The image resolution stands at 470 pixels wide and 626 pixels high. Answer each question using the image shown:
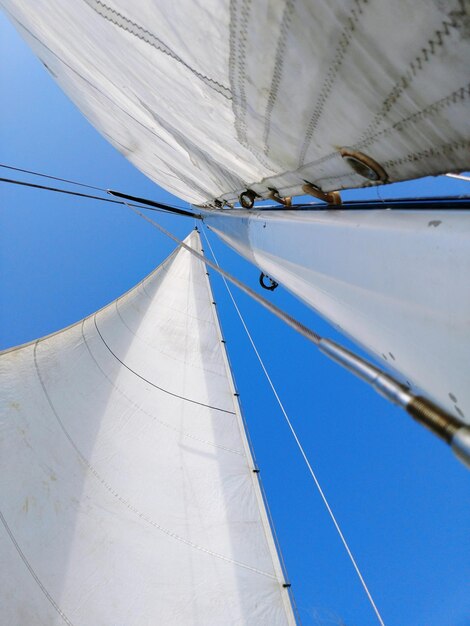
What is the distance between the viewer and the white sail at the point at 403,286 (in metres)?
0.78

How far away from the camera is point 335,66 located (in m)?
0.98

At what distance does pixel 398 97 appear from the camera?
36.5 inches

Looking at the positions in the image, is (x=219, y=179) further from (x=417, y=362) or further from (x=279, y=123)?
(x=417, y=362)

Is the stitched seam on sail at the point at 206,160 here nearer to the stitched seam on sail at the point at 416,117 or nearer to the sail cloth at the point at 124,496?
the stitched seam on sail at the point at 416,117

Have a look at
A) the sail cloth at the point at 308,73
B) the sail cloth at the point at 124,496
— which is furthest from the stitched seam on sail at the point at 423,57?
the sail cloth at the point at 124,496

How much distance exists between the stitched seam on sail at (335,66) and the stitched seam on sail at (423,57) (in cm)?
15

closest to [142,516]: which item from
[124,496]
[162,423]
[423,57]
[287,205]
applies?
[124,496]

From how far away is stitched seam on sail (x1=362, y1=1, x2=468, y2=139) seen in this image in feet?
2.01

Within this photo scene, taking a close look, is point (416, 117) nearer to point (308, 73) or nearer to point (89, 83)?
point (308, 73)

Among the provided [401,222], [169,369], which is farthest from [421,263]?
[169,369]

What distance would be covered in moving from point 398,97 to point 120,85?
2809 millimetres

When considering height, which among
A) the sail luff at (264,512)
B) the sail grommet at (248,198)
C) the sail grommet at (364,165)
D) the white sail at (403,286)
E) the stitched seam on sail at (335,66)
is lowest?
the sail luff at (264,512)

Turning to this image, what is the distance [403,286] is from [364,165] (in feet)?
2.00

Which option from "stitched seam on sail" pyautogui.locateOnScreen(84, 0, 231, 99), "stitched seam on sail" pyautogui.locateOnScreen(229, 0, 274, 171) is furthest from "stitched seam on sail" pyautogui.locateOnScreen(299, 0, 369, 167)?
"stitched seam on sail" pyautogui.locateOnScreen(84, 0, 231, 99)
